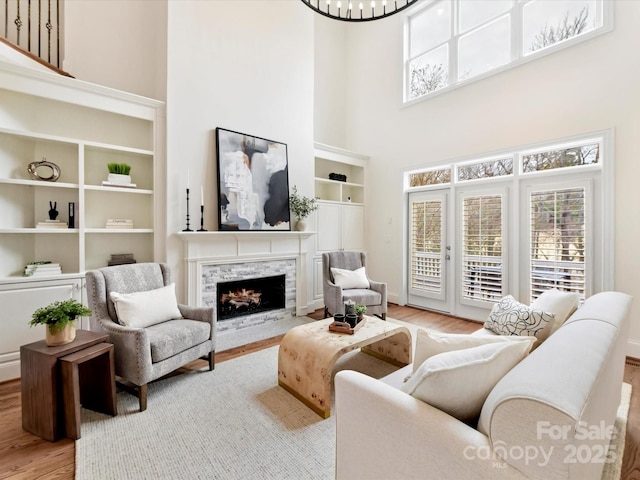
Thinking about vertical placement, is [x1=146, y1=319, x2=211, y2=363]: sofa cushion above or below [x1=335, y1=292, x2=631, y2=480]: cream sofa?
below

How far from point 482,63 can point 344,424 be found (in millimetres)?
4999

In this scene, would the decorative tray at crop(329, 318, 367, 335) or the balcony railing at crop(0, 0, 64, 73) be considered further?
the balcony railing at crop(0, 0, 64, 73)

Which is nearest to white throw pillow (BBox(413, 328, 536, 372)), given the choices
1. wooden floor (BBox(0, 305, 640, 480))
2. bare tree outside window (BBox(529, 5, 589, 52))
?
wooden floor (BBox(0, 305, 640, 480))

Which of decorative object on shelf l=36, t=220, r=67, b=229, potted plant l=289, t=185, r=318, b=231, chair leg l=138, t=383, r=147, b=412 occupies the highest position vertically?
potted plant l=289, t=185, r=318, b=231

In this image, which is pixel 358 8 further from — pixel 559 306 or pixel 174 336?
pixel 174 336

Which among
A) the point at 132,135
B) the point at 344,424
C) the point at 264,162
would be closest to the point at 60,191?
the point at 132,135

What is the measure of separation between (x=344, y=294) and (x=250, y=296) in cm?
130

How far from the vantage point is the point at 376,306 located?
410 centimetres

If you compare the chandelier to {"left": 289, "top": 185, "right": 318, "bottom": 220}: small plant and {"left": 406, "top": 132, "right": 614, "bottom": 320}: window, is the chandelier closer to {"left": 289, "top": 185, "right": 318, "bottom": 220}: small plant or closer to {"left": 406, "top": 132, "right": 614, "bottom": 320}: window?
{"left": 289, "top": 185, "right": 318, "bottom": 220}: small plant

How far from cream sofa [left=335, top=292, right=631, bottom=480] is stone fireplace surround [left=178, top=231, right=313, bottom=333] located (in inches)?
109

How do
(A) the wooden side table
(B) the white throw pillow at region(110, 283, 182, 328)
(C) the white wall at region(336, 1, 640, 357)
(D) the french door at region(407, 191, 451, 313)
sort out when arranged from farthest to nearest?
(D) the french door at region(407, 191, 451, 313)
(C) the white wall at region(336, 1, 640, 357)
(B) the white throw pillow at region(110, 283, 182, 328)
(A) the wooden side table

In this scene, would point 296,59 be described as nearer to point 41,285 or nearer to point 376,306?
point 376,306

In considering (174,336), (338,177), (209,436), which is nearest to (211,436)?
(209,436)

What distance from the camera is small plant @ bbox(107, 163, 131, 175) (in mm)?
3246
